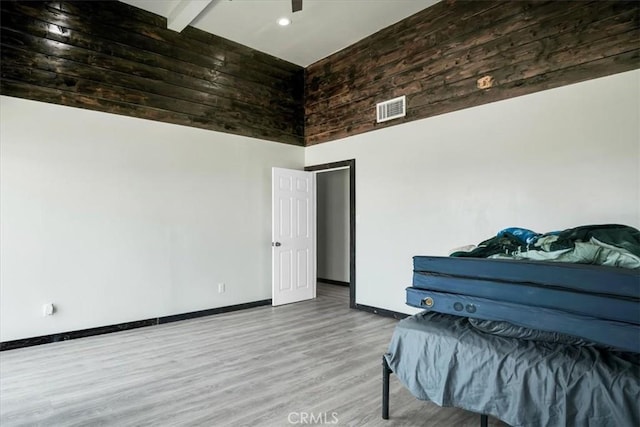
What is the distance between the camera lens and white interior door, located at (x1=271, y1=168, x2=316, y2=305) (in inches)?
209

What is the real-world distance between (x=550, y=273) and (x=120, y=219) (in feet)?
14.3

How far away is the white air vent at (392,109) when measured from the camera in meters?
4.52

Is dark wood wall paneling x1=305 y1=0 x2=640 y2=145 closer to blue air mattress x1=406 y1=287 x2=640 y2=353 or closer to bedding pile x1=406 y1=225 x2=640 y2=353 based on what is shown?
bedding pile x1=406 y1=225 x2=640 y2=353

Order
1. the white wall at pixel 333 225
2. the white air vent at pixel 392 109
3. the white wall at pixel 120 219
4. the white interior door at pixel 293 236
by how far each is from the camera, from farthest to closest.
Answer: the white wall at pixel 333 225 → the white interior door at pixel 293 236 → the white air vent at pixel 392 109 → the white wall at pixel 120 219

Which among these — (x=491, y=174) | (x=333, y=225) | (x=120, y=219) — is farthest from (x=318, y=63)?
(x=120, y=219)

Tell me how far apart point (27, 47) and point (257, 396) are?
13.8ft

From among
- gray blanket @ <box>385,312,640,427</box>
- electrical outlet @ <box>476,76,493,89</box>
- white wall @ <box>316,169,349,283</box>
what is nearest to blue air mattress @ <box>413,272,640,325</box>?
gray blanket @ <box>385,312,640,427</box>

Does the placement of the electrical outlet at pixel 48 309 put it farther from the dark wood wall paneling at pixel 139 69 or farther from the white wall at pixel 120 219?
the dark wood wall paneling at pixel 139 69

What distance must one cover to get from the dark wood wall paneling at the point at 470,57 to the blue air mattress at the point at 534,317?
2554 millimetres

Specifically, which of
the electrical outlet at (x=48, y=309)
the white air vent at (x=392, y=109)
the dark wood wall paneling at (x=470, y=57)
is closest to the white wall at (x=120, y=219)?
the electrical outlet at (x=48, y=309)

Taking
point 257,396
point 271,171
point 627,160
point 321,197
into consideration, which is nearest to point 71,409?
point 257,396

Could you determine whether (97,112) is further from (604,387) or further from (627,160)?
(627,160)

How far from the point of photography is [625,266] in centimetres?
183

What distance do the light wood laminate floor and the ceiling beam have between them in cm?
378
